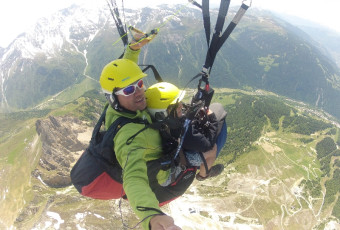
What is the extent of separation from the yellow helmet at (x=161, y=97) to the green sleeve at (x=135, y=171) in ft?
4.03

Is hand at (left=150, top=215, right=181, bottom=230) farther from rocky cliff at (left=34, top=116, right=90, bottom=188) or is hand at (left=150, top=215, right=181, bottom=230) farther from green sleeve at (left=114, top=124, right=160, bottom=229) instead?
rocky cliff at (left=34, top=116, right=90, bottom=188)

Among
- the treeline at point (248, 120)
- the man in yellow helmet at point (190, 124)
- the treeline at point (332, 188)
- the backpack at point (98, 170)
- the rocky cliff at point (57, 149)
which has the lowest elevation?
the rocky cliff at point (57, 149)

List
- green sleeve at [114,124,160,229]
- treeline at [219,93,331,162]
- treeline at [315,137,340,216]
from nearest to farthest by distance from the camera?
green sleeve at [114,124,160,229] < treeline at [315,137,340,216] < treeline at [219,93,331,162]

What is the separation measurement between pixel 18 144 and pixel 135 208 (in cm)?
10682

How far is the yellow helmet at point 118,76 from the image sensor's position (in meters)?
5.19

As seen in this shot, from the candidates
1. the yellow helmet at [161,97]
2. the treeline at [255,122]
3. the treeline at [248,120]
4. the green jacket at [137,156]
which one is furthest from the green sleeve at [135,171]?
the treeline at [255,122]

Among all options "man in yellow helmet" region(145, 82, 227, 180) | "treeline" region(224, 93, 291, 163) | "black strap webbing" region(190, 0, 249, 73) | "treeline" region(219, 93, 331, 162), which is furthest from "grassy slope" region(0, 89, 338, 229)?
"black strap webbing" region(190, 0, 249, 73)

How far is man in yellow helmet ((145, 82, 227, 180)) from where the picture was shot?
5.59 meters

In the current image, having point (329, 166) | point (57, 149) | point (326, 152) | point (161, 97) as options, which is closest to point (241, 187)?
point (329, 166)

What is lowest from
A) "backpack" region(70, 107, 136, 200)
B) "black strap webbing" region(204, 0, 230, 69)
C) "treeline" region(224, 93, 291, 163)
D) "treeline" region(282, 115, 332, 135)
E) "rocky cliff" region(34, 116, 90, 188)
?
"rocky cliff" region(34, 116, 90, 188)

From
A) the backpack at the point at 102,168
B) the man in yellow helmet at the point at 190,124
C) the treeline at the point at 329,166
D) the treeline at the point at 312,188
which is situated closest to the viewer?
the backpack at the point at 102,168

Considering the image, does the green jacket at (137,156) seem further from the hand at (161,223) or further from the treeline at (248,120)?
the treeline at (248,120)

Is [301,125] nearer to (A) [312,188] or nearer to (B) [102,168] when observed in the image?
(A) [312,188]

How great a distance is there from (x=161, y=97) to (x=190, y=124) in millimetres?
1006
